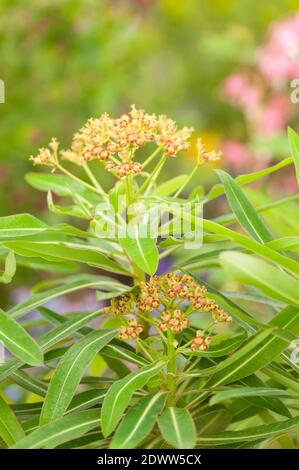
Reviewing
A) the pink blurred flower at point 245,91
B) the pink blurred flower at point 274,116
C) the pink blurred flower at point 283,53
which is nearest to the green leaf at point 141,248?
the pink blurred flower at point 283,53

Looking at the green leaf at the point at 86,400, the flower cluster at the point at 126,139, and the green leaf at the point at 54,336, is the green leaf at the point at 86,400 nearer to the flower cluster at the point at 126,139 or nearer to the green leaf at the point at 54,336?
the green leaf at the point at 54,336

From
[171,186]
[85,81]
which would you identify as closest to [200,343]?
[171,186]

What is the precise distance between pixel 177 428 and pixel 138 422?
3cm

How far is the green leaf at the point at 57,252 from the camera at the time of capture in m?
0.68

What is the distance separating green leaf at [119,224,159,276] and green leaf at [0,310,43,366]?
0.12m

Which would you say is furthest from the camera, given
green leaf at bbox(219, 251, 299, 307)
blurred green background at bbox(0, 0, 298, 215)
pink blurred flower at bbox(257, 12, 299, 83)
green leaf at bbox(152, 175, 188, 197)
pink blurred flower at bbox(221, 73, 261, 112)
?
pink blurred flower at bbox(221, 73, 261, 112)

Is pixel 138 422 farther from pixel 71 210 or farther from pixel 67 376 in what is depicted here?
pixel 71 210

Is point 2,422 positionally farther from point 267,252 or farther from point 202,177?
point 202,177

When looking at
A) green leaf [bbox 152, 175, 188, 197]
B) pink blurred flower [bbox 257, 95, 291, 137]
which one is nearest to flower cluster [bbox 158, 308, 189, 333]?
green leaf [bbox 152, 175, 188, 197]

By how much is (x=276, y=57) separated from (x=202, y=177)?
3.24 feet

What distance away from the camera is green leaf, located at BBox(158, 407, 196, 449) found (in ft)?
1.84

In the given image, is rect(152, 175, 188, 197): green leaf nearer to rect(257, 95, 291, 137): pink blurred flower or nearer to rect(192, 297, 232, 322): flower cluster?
rect(192, 297, 232, 322): flower cluster

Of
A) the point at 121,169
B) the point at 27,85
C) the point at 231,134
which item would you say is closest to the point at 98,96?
the point at 27,85

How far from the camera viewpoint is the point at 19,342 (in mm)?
642
